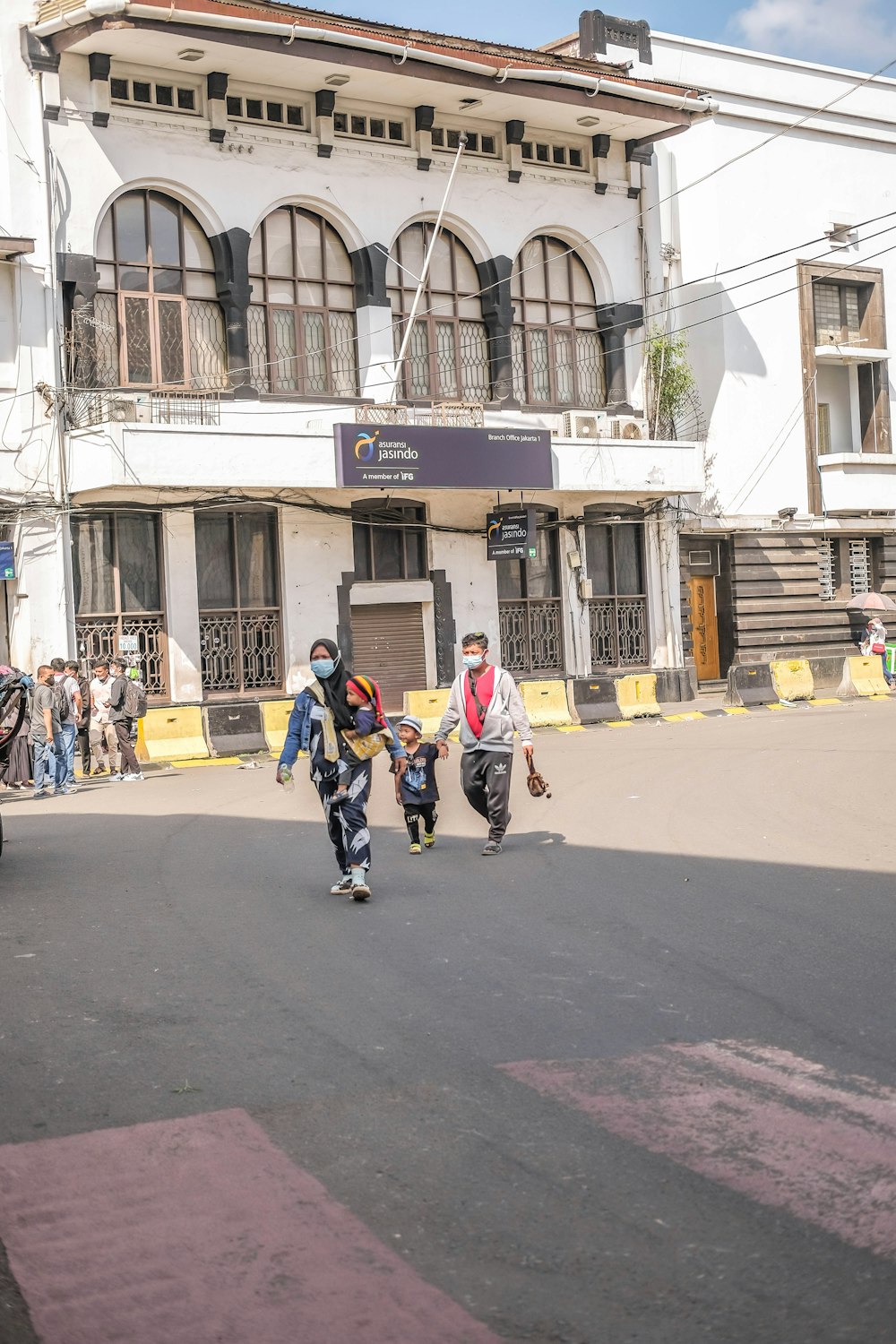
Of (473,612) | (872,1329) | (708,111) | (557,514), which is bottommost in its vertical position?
(872,1329)

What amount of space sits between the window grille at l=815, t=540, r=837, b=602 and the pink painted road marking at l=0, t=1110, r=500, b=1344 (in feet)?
106

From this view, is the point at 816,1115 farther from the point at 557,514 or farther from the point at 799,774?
the point at 557,514

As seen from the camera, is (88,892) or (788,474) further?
(788,474)

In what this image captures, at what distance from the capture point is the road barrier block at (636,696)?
29.4m

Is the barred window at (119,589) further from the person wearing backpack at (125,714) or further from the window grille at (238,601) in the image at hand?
the person wearing backpack at (125,714)

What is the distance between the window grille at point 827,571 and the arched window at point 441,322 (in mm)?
9891

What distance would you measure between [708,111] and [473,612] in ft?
35.8

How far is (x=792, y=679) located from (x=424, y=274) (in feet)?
36.0

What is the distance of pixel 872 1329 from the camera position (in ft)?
13.1

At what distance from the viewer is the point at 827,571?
120ft

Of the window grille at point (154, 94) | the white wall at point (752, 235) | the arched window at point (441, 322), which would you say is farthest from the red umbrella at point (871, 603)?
the window grille at point (154, 94)

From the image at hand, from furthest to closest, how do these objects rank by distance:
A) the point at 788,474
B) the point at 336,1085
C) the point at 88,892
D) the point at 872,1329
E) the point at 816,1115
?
the point at 788,474 < the point at 88,892 < the point at 336,1085 < the point at 816,1115 < the point at 872,1329

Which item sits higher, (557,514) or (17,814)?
(557,514)

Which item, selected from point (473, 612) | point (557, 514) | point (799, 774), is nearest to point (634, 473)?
point (557, 514)
